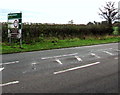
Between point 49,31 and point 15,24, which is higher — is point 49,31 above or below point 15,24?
below

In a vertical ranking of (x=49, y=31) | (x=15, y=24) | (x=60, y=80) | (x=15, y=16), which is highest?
(x=15, y=16)

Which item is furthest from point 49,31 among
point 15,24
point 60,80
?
point 60,80

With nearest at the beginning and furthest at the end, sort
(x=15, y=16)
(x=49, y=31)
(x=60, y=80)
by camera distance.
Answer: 1. (x=60, y=80)
2. (x=15, y=16)
3. (x=49, y=31)

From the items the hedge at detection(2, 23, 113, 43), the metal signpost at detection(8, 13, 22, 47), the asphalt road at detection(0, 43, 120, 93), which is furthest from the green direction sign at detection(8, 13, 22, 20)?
the asphalt road at detection(0, 43, 120, 93)

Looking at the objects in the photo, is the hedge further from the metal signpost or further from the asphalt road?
the asphalt road

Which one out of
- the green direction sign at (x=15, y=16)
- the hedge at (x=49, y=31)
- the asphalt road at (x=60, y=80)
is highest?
the green direction sign at (x=15, y=16)

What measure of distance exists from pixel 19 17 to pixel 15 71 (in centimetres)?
887

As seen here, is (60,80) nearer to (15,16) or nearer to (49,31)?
(15,16)

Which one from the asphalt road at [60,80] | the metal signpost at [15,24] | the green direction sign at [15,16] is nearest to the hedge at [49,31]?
the metal signpost at [15,24]

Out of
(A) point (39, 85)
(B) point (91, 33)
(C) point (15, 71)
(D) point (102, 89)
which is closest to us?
(D) point (102, 89)

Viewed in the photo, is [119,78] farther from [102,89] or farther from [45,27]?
[45,27]

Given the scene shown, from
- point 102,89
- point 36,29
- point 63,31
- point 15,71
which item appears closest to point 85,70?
point 102,89

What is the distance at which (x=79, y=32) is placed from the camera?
2828 centimetres

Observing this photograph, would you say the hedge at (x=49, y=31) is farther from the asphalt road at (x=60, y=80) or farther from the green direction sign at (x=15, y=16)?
the asphalt road at (x=60, y=80)
